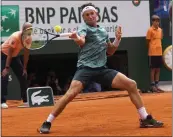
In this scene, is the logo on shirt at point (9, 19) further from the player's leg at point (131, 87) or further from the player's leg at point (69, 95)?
the player's leg at point (131, 87)

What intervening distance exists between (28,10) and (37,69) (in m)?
3.22

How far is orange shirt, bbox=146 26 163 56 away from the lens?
1070 centimetres

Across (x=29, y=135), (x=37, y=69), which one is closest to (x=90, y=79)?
(x=29, y=135)

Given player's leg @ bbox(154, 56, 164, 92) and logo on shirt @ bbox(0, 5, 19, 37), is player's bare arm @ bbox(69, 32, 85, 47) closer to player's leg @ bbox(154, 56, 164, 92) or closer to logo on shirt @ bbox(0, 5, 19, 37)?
logo on shirt @ bbox(0, 5, 19, 37)

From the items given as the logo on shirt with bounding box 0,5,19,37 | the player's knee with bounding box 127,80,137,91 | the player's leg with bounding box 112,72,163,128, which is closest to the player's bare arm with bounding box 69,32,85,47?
the player's leg with bounding box 112,72,163,128

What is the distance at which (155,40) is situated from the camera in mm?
10766

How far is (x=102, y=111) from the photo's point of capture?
6867mm

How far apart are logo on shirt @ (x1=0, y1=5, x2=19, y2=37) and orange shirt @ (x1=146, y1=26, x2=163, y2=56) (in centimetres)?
313

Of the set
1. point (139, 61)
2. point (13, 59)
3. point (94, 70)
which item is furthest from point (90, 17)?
point (139, 61)

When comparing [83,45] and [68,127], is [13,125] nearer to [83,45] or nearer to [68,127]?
[68,127]

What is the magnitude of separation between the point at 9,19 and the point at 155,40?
11.4 ft

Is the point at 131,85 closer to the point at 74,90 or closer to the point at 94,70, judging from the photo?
the point at 94,70

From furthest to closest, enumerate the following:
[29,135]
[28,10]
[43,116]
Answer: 1. [28,10]
2. [43,116]
3. [29,135]

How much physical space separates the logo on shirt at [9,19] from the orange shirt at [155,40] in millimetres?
3126
